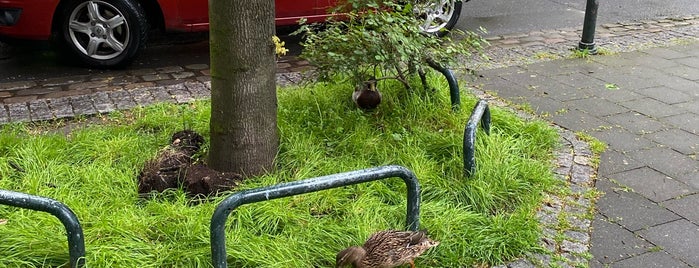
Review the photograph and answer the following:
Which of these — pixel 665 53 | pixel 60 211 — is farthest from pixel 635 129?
pixel 60 211

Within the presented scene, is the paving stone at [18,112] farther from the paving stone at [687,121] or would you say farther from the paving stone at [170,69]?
the paving stone at [687,121]

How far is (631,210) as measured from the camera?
4012 mm

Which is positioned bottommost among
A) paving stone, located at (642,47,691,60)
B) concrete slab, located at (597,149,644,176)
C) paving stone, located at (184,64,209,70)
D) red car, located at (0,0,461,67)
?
concrete slab, located at (597,149,644,176)

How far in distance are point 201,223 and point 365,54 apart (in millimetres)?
1644

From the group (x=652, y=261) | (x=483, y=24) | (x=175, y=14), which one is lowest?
(x=652, y=261)

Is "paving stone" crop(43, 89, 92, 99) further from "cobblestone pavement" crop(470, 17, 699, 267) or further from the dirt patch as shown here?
"cobblestone pavement" crop(470, 17, 699, 267)

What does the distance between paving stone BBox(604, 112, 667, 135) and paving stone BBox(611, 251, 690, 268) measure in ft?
6.22

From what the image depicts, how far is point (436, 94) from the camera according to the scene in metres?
5.16

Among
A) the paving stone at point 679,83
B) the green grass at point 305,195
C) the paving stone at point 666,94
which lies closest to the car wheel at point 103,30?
the green grass at point 305,195

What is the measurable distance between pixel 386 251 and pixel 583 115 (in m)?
3.17

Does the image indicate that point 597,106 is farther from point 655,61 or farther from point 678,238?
point 678,238

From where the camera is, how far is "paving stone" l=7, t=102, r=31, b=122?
5.21m

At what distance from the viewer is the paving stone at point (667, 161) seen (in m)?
4.57

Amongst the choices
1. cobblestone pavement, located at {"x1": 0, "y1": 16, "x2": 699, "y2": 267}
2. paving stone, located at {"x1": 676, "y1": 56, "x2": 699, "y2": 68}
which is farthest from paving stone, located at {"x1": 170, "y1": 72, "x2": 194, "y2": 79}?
paving stone, located at {"x1": 676, "y1": 56, "x2": 699, "y2": 68}
